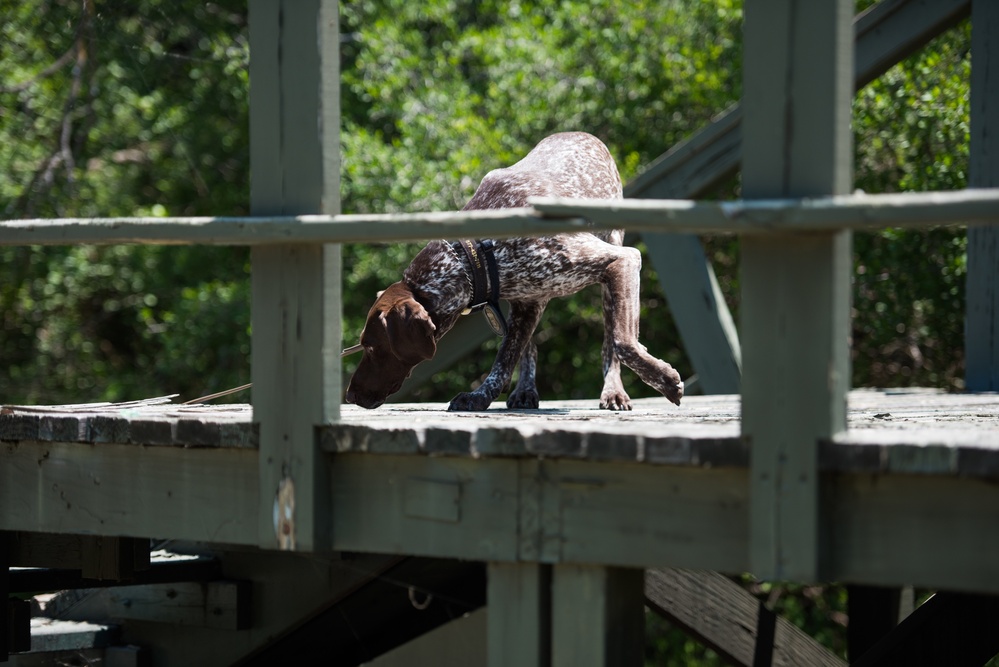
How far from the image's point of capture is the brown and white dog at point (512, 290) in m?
4.52

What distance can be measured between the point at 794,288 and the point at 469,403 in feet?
7.54

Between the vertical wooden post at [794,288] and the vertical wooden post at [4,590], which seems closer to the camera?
the vertical wooden post at [794,288]

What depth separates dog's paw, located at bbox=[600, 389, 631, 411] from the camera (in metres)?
4.78

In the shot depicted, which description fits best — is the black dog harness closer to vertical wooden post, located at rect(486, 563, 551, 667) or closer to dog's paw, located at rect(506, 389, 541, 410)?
dog's paw, located at rect(506, 389, 541, 410)

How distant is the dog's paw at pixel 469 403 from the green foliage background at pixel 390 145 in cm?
381

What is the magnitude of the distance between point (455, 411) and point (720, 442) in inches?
80.0

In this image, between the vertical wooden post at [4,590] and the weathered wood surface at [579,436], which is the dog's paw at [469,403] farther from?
the vertical wooden post at [4,590]

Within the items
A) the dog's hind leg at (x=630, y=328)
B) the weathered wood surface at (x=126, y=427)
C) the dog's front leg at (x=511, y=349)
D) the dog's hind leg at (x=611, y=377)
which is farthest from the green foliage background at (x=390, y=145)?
the weathered wood surface at (x=126, y=427)

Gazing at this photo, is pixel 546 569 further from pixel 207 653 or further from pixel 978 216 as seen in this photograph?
pixel 207 653

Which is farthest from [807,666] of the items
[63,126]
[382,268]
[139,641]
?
[63,126]

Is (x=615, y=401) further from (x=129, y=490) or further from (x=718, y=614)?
(x=129, y=490)

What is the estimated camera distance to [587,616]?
2.96 meters

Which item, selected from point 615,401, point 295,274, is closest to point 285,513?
point 295,274

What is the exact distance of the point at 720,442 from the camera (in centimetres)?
273
